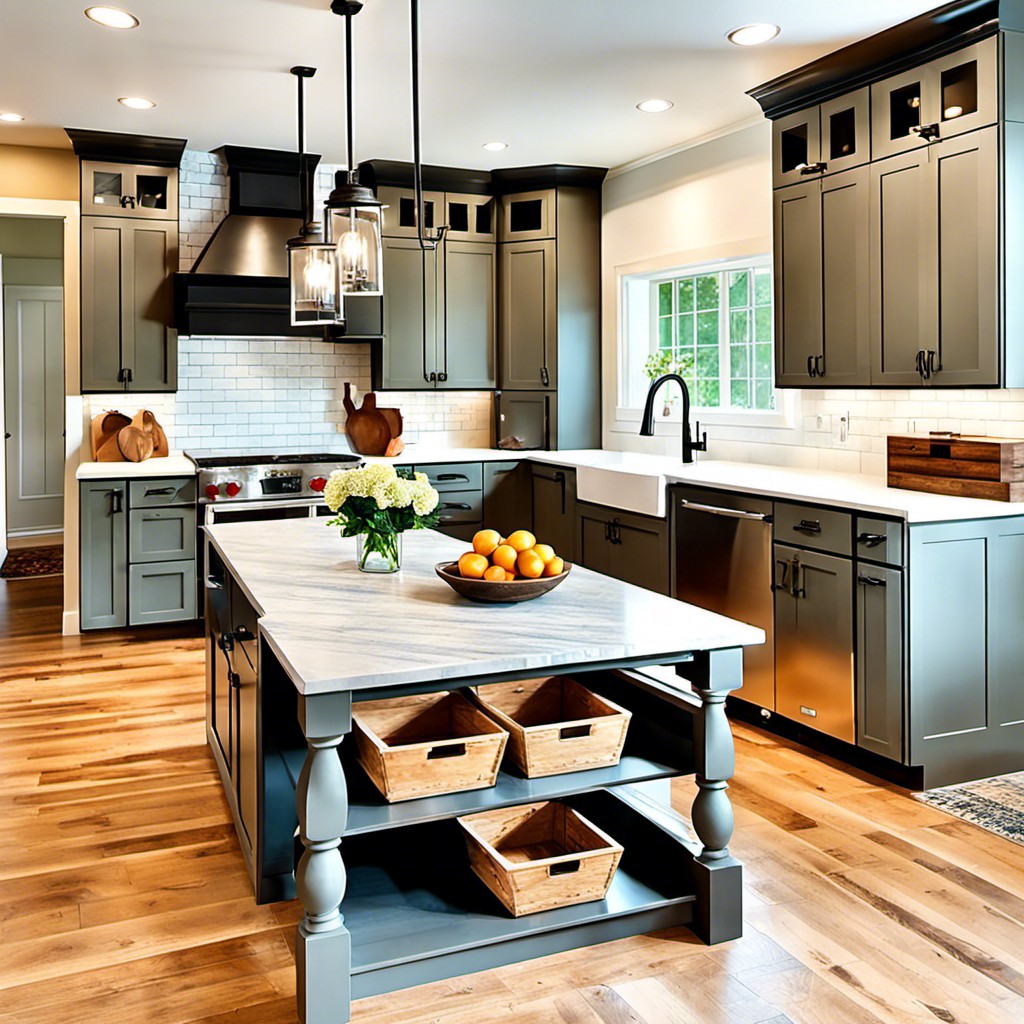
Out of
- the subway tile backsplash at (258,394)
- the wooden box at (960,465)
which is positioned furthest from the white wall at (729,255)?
the subway tile backsplash at (258,394)

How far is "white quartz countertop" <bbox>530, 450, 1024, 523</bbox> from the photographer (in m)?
3.50

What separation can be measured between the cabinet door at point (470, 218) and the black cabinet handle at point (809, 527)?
3517mm

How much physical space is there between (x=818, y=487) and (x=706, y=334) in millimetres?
2109

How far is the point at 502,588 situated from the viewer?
8.59ft

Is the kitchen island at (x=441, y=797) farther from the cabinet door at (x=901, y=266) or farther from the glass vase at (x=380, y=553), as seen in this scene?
the cabinet door at (x=901, y=266)

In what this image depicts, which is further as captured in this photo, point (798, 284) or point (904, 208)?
point (798, 284)

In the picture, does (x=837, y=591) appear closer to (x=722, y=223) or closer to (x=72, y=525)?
(x=722, y=223)

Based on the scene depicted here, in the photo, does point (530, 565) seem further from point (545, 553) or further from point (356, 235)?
point (356, 235)

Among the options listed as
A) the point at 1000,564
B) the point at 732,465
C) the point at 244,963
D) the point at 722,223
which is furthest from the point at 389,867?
the point at 722,223

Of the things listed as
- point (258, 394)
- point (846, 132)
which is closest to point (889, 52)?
point (846, 132)

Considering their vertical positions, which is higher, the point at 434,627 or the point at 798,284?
the point at 798,284

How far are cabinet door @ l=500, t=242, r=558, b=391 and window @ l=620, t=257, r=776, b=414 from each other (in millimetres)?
490

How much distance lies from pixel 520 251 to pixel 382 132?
1.40m

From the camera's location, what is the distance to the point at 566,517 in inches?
235
